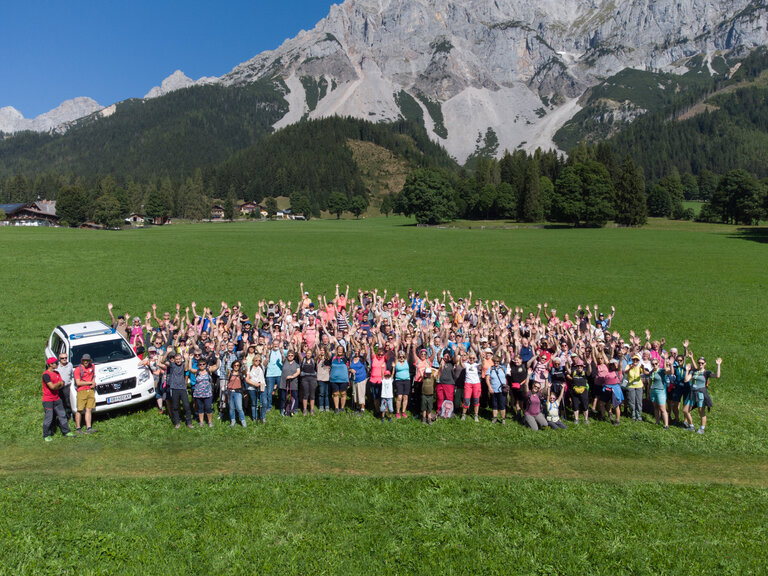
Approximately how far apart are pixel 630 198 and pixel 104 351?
10006 cm

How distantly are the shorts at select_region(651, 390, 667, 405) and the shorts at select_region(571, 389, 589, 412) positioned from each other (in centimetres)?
180

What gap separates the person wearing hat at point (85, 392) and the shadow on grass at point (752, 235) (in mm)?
77656

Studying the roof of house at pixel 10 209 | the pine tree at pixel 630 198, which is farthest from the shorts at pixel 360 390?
the roof of house at pixel 10 209

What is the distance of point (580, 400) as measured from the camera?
510 inches

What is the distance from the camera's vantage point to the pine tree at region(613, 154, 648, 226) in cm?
9212

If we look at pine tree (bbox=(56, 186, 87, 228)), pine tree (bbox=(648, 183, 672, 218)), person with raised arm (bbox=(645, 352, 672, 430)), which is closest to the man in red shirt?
person with raised arm (bbox=(645, 352, 672, 430))

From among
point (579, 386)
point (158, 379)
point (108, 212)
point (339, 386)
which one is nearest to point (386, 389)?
point (339, 386)

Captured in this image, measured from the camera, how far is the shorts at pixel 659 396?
12.5 meters

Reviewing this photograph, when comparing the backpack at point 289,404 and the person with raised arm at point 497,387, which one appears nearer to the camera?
the person with raised arm at point 497,387

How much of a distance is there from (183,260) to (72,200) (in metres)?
90.5

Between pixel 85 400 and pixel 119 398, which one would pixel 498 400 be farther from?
pixel 85 400

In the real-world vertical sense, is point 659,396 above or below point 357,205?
below

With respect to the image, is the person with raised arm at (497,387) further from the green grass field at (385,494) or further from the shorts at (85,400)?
the shorts at (85,400)

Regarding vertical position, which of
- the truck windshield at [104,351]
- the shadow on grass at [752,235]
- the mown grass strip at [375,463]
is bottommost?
the mown grass strip at [375,463]
